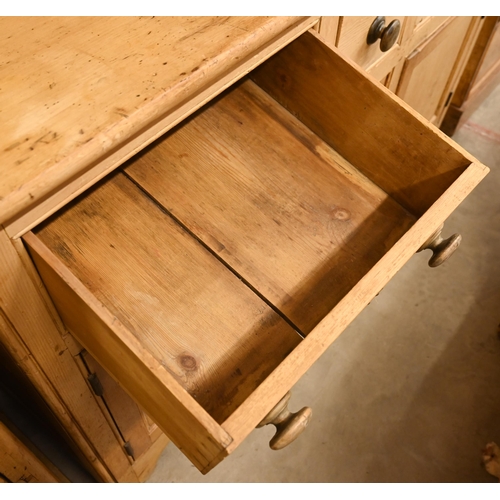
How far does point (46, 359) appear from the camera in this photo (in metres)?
0.67

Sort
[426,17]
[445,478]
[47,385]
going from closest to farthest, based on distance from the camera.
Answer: [47,385]
[426,17]
[445,478]

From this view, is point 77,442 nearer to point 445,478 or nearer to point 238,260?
point 238,260

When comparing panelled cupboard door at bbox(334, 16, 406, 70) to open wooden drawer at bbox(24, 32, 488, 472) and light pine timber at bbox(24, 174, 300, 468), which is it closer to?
open wooden drawer at bbox(24, 32, 488, 472)

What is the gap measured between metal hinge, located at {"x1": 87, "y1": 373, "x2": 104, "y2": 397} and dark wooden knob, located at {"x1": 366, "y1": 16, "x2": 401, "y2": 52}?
70 centimetres

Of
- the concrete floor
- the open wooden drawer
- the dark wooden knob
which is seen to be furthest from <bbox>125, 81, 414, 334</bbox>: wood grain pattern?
the concrete floor

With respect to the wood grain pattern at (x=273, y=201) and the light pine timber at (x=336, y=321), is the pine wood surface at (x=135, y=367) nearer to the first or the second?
the light pine timber at (x=336, y=321)

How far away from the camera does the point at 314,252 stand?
694 millimetres

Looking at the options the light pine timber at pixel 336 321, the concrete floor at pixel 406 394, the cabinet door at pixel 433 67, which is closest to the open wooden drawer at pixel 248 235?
the light pine timber at pixel 336 321

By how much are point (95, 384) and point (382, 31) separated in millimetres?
733

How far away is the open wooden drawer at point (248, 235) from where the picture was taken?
20.5 inches

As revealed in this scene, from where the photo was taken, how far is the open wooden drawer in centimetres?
52

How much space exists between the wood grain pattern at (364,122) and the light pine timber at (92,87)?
0.15 meters

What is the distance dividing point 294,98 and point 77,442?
2.25 ft

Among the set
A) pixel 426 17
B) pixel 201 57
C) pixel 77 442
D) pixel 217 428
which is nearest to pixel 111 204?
pixel 201 57
